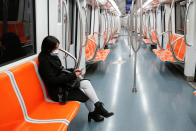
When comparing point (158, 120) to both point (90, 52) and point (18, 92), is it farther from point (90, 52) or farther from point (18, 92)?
point (90, 52)

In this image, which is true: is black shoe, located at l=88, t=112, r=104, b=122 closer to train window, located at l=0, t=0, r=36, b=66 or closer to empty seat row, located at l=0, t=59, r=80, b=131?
empty seat row, located at l=0, t=59, r=80, b=131

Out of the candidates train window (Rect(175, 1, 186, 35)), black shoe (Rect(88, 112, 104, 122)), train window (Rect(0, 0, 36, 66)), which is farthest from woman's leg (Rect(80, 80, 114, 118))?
train window (Rect(175, 1, 186, 35))

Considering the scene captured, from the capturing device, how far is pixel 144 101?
369cm

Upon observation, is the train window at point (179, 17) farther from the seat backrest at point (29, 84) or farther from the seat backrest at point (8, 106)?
the seat backrest at point (8, 106)

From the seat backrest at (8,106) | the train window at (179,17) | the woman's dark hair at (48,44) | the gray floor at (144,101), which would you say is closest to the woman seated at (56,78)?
the woman's dark hair at (48,44)

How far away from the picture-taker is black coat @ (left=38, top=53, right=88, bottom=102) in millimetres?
2426

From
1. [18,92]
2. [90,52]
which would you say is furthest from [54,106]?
[90,52]

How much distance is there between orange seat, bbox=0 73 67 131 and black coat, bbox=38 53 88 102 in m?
0.54

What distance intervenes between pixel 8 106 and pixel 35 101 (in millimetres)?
558

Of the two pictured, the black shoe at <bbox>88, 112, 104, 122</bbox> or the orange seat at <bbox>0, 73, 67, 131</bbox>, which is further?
the black shoe at <bbox>88, 112, 104, 122</bbox>

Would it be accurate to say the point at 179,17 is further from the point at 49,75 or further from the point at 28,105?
the point at 28,105

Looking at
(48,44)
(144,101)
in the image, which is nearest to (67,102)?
(48,44)

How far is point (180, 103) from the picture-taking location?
3.58 m

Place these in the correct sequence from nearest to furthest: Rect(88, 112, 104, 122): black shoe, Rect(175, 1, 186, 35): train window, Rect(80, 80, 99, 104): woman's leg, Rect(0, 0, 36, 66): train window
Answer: Rect(0, 0, 36, 66): train window < Rect(80, 80, 99, 104): woman's leg < Rect(88, 112, 104, 122): black shoe < Rect(175, 1, 186, 35): train window
